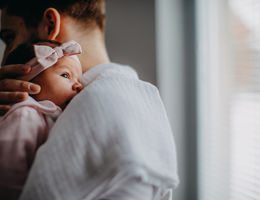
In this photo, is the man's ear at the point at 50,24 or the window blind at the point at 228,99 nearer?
the man's ear at the point at 50,24

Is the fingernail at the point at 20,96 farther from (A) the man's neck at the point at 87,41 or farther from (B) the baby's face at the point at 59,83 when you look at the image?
(A) the man's neck at the point at 87,41

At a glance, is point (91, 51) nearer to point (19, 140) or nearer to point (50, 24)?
point (50, 24)

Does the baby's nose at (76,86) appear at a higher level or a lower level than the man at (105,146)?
higher

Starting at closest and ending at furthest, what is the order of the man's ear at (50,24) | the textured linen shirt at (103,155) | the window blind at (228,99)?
the textured linen shirt at (103,155) → the man's ear at (50,24) → the window blind at (228,99)

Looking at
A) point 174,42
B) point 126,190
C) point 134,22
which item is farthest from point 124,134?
point 174,42

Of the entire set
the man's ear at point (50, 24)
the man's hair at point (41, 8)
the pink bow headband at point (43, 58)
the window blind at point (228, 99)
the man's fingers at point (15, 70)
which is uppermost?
the man's hair at point (41, 8)

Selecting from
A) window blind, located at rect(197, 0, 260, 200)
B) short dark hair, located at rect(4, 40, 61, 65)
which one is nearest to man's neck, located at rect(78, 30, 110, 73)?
short dark hair, located at rect(4, 40, 61, 65)

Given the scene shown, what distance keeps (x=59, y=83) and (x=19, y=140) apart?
4.1 inches

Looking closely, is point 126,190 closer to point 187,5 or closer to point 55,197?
point 55,197

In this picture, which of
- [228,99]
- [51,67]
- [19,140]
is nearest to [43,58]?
[51,67]

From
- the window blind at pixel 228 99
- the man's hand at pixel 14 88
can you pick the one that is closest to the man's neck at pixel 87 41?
the man's hand at pixel 14 88

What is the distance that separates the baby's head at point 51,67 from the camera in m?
0.36

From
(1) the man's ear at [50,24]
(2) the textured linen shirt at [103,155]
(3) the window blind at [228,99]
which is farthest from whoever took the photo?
(3) the window blind at [228,99]

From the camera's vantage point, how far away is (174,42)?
3.18 ft
